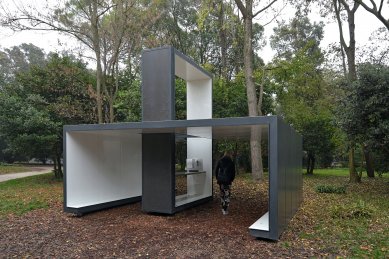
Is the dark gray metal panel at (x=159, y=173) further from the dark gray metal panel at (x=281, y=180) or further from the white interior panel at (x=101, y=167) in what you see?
the dark gray metal panel at (x=281, y=180)

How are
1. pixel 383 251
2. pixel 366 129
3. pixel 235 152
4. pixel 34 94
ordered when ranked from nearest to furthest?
pixel 383 251 < pixel 366 129 < pixel 34 94 < pixel 235 152

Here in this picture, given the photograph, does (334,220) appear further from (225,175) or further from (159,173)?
(159,173)

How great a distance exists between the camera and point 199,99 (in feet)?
33.1

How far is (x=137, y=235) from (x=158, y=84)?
3450 mm

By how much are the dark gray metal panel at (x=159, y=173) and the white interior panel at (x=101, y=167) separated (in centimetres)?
77

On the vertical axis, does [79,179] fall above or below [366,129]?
below

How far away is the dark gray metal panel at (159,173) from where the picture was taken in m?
7.66

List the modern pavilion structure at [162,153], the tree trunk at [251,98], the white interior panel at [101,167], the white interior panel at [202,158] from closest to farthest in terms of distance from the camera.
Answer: the modern pavilion structure at [162,153]
the white interior panel at [101,167]
the white interior panel at [202,158]
the tree trunk at [251,98]

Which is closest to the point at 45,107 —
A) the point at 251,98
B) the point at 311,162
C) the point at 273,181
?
the point at 251,98

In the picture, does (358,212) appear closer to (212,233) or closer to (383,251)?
(383,251)

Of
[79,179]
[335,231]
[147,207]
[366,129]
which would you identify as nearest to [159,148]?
[147,207]

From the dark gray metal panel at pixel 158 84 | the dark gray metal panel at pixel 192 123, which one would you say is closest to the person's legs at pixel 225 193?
the dark gray metal panel at pixel 158 84

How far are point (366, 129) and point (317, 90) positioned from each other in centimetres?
1037

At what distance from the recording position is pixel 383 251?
16.8ft
